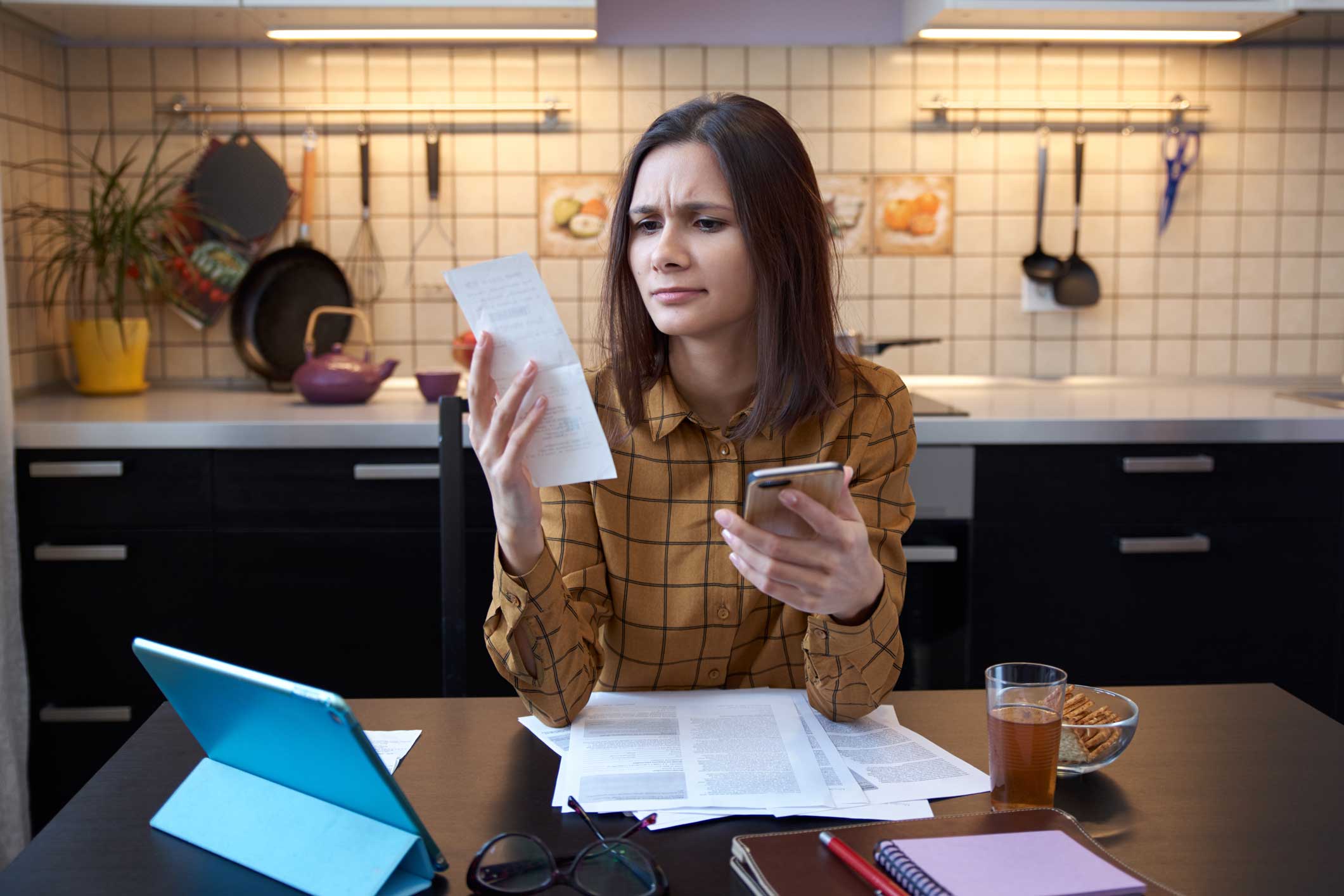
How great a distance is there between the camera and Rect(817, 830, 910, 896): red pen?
716mm

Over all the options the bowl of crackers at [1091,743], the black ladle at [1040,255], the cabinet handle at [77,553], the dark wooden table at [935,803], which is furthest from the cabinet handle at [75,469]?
the black ladle at [1040,255]

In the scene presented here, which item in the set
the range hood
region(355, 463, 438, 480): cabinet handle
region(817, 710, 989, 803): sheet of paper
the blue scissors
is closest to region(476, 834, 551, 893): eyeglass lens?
region(817, 710, 989, 803): sheet of paper

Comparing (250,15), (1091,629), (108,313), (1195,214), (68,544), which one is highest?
(250,15)

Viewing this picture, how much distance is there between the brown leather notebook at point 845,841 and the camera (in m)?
0.73

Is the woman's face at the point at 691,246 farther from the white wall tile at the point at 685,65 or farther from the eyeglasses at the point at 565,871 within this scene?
the white wall tile at the point at 685,65

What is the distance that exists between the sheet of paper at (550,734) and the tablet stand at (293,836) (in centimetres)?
23

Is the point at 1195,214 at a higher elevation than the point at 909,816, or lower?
higher

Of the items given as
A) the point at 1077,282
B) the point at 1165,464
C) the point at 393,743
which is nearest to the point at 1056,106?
the point at 1077,282

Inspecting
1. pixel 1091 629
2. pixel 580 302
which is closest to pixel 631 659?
pixel 1091 629

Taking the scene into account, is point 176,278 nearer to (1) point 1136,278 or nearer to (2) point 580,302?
(2) point 580,302

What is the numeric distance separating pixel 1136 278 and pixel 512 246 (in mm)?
1418

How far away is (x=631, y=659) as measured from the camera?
1266mm

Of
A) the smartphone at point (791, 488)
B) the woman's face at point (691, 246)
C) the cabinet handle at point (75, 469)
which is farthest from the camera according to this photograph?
the cabinet handle at point (75, 469)

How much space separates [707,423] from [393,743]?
477 millimetres
